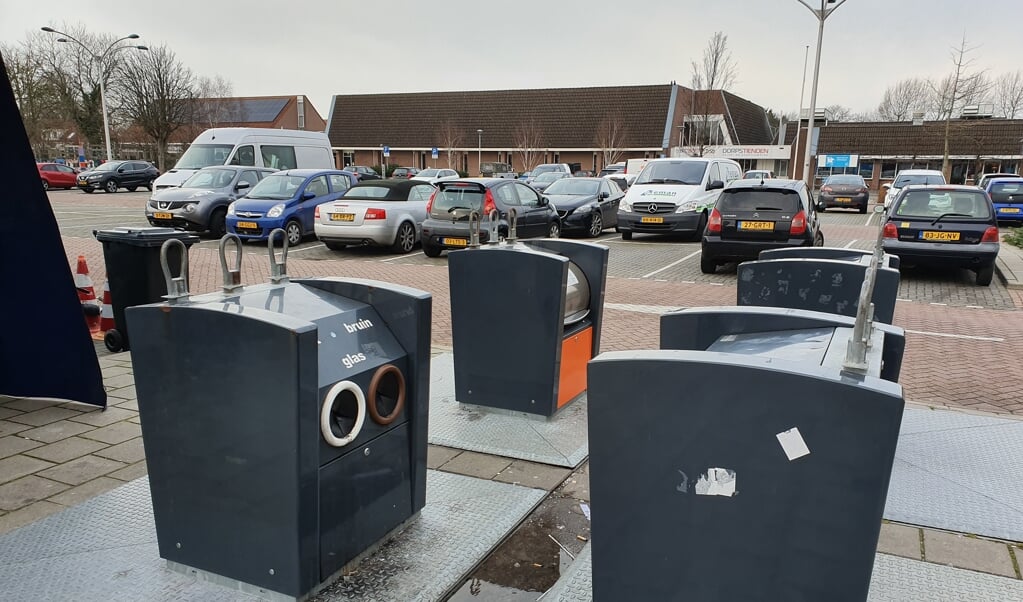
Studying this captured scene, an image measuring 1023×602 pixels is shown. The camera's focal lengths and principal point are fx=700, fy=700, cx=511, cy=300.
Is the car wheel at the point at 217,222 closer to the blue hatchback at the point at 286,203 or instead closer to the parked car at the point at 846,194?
the blue hatchback at the point at 286,203

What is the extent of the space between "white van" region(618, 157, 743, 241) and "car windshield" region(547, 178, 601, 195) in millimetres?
1407

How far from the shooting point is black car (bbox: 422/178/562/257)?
→ 41.2 feet

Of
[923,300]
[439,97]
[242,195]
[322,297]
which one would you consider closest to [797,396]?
[322,297]

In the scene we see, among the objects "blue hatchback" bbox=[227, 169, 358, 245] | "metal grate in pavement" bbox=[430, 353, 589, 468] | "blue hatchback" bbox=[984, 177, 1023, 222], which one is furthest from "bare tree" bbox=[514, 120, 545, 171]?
"metal grate in pavement" bbox=[430, 353, 589, 468]

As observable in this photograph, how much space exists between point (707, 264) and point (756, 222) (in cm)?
106

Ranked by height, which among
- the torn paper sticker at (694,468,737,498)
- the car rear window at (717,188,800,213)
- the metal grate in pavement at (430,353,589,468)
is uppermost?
the car rear window at (717,188,800,213)

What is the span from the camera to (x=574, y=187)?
1802 cm

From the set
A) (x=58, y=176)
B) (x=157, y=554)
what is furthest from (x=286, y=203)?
(x=58, y=176)

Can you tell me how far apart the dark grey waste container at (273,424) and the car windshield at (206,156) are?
17.8 meters

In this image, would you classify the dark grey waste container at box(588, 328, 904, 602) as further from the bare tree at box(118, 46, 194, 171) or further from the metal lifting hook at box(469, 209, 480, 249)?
the bare tree at box(118, 46, 194, 171)

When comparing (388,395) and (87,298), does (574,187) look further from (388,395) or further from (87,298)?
(388,395)

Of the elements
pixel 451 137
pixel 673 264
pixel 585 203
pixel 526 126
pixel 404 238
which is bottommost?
pixel 673 264

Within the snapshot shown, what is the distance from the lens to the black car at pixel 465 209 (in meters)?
12.6

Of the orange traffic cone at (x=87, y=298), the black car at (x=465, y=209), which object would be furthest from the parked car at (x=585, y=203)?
the orange traffic cone at (x=87, y=298)
